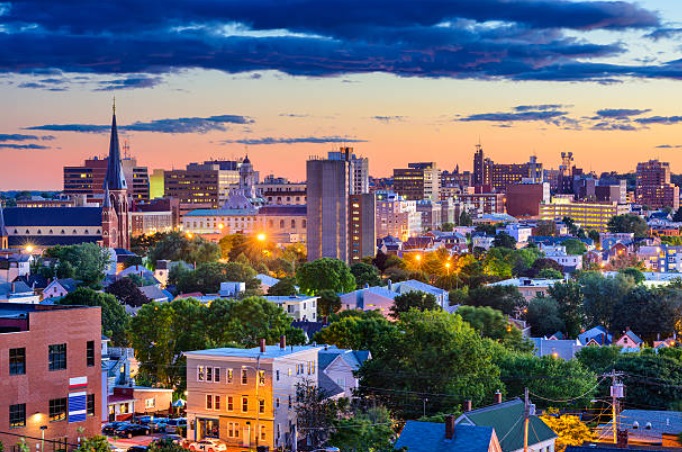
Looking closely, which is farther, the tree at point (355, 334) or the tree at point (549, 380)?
the tree at point (355, 334)

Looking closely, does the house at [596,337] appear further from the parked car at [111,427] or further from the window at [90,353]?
the window at [90,353]

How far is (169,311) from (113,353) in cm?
439

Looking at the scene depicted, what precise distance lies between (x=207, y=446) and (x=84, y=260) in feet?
303

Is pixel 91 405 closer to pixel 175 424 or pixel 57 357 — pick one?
pixel 57 357

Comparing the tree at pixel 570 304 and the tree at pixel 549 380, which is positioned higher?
the tree at pixel 549 380

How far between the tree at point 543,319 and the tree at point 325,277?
24.9 metres

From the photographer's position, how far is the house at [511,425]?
147 feet

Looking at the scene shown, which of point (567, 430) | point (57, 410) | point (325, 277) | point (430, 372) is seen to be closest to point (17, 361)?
point (57, 410)

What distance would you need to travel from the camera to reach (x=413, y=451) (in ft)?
132

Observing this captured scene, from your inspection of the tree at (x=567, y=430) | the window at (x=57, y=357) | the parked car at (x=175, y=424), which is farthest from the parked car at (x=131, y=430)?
the tree at (x=567, y=430)

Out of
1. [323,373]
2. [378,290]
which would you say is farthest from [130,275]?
[323,373]

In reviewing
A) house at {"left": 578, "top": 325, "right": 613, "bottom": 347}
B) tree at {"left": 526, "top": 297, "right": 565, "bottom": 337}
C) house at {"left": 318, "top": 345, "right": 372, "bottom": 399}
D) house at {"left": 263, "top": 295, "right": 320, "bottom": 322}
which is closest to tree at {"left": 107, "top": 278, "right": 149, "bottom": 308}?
house at {"left": 263, "top": 295, "right": 320, "bottom": 322}

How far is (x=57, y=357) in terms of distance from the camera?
43.5 m

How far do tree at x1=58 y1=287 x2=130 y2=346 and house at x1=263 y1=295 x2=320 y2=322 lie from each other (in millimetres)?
13584
